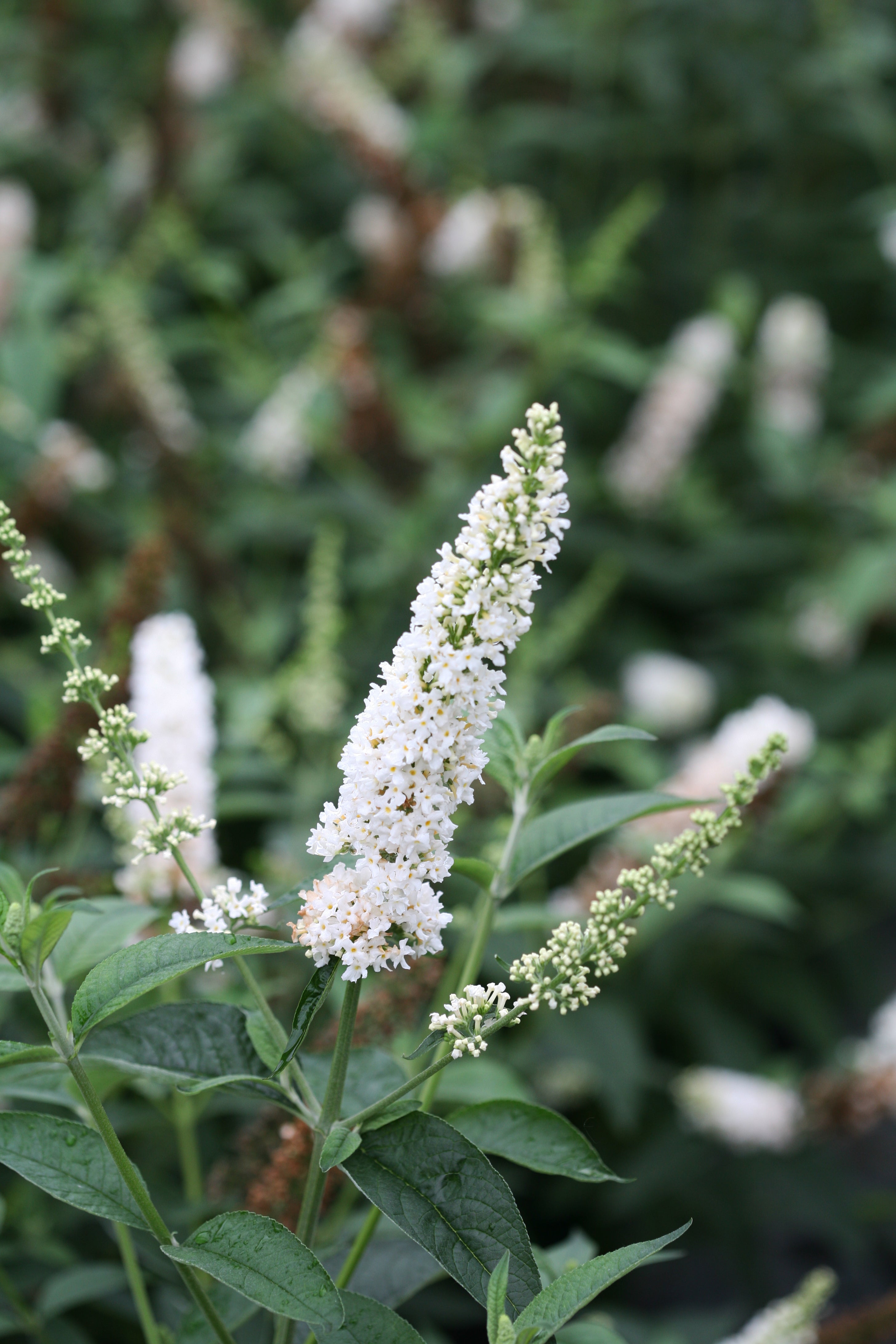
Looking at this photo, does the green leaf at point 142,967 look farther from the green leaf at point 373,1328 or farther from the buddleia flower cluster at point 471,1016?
the green leaf at point 373,1328

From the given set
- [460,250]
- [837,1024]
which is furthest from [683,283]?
[837,1024]

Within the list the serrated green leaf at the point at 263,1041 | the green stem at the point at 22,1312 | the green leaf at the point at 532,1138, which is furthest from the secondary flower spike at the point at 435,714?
the green stem at the point at 22,1312

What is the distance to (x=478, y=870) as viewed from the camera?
1.21 m

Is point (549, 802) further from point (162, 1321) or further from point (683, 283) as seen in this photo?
point (683, 283)

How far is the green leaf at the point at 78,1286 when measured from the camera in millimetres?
1509

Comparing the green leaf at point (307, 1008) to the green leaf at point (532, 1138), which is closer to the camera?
the green leaf at point (307, 1008)

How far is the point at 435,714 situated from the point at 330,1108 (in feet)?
1.20

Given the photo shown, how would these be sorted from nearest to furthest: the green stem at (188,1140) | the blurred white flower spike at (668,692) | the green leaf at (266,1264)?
1. the green leaf at (266,1264)
2. the green stem at (188,1140)
3. the blurred white flower spike at (668,692)

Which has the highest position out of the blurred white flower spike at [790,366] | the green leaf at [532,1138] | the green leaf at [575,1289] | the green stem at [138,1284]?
the blurred white flower spike at [790,366]

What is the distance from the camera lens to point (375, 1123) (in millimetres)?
1039

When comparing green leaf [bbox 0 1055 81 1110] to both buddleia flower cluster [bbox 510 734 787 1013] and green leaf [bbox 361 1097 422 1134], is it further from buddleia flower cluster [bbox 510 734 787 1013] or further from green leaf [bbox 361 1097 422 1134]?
buddleia flower cluster [bbox 510 734 787 1013]

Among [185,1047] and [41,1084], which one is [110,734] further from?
[41,1084]

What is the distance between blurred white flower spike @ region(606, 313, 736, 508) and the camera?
12.3ft

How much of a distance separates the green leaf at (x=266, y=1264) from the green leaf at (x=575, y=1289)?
6.2 inches
